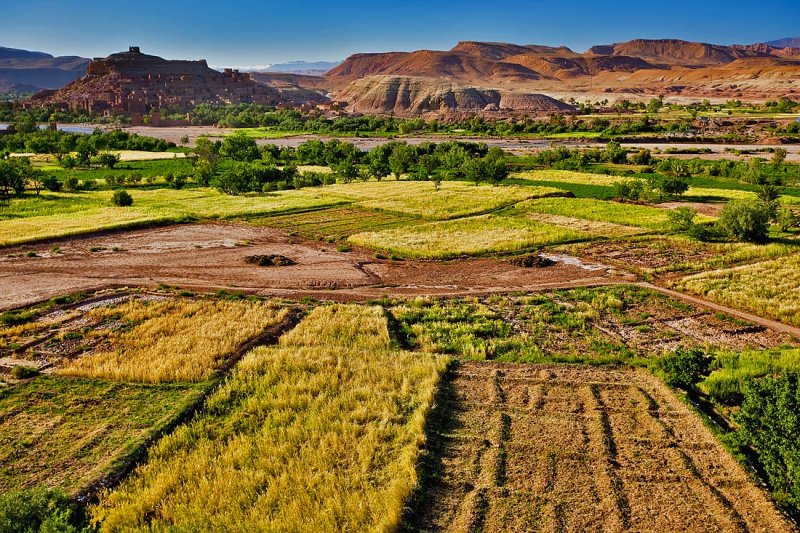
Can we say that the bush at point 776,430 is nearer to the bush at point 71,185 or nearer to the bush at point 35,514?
the bush at point 35,514

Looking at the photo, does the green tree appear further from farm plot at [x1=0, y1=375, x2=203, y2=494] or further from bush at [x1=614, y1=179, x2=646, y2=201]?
farm plot at [x1=0, y1=375, x2=203, y2=494]

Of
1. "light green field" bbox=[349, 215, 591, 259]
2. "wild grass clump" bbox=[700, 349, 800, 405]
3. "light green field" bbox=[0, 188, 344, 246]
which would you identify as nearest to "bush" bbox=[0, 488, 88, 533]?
"wild grass clump" bbox=[700, 349, 800, 405]

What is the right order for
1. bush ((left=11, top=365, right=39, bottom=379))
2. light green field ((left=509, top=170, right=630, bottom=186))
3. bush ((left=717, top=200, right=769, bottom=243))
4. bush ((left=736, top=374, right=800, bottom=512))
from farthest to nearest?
light green field ((left=509, top=170, right=630, bottom=186)) → bush ((left=717, top=200, right=769, bottom=243)) → bush ((left=11, top=365, right=39, bottom=379)) → bush ((left=736, top=374, right=800, bottom=512))

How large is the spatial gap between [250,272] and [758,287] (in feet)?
102

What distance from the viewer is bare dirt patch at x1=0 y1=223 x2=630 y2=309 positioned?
32969 mm

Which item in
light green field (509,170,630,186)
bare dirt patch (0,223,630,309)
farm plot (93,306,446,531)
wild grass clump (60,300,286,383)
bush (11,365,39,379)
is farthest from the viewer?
light green field (509,170,630,186)

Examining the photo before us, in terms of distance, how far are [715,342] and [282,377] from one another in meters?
19.1

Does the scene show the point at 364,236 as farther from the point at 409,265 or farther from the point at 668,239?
the point at 668,239

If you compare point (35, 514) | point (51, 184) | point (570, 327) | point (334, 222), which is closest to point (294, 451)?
point (35, 514)

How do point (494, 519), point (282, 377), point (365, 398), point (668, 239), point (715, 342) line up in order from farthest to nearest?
point (668, 239)
point (715, 342)
point (282, 377)
point (365, 398)
point (494, 519)

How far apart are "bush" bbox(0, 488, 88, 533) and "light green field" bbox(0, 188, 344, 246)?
3749cm

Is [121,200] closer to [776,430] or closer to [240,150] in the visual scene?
[240,150]

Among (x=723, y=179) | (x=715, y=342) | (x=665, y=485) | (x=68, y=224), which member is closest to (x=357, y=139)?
(x=723, y=179)

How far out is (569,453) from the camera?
51.6 feet
